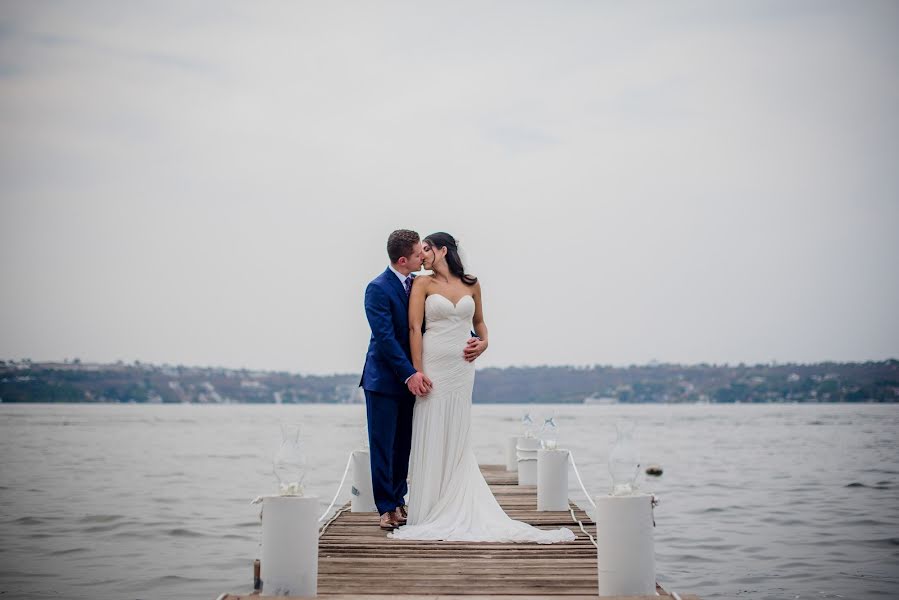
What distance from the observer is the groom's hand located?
6.80m

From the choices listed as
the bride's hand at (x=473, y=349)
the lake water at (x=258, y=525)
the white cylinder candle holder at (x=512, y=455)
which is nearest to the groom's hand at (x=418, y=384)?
the bride's hand at (x=473, y=349)

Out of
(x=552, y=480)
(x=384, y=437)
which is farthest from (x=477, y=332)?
(x=552, y=480)

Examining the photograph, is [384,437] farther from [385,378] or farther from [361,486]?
[361,486]

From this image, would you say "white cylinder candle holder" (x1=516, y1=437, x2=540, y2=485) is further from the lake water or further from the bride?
the bride

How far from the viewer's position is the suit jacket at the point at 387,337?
6.78 m

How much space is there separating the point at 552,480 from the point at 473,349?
5.82 feet

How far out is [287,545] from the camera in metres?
4.43

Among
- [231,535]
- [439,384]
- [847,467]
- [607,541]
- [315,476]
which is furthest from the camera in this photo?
[847,467]

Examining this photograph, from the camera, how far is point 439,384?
22.9ft

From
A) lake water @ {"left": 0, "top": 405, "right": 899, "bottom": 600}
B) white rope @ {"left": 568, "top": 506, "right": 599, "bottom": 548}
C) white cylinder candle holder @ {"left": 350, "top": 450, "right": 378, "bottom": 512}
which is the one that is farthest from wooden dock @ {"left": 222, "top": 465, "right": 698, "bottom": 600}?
lake water @ {"left": 0, "top": 405, "right": 899, "bottom": 600}

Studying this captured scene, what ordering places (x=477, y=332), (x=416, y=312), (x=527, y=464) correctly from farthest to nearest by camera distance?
(x=527, y=464) < (x=477, y=332) < (x=416, y=312)

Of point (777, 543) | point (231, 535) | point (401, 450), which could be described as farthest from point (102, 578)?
point (777, 543)

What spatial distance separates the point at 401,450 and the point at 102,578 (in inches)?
173

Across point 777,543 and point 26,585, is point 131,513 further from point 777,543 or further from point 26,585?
point 777,543
